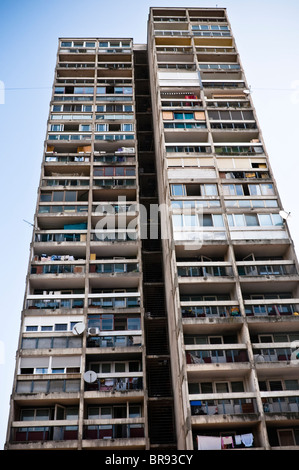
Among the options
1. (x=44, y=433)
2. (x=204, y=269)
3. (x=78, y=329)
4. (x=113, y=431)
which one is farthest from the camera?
(x=204, y=269)

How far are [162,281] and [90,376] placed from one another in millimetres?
12661

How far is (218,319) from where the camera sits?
111ft

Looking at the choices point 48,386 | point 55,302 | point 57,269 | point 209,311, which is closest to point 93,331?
point 55,302

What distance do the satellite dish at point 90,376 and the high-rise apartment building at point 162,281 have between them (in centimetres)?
11

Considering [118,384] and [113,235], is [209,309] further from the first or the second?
[113,235]

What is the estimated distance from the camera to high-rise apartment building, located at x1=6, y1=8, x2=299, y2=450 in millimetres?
31859

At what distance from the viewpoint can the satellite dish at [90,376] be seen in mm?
33656

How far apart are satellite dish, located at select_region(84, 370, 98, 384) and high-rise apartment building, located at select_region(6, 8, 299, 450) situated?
111 mm

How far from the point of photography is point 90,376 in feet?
111

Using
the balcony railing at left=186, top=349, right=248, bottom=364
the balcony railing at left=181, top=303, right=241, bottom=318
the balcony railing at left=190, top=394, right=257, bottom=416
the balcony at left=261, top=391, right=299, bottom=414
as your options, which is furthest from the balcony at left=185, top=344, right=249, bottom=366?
the balcony at left=261, top=391, right=299, bottom=414

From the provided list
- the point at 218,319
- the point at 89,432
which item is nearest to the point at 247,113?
the point at 218,319

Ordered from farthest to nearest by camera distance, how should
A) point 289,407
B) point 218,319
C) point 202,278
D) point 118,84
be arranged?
point 118,84 < point 202,278 < point 218,319 < point 289,407
